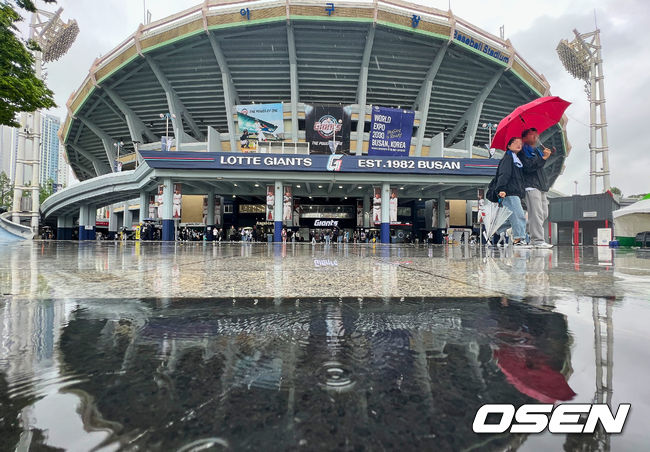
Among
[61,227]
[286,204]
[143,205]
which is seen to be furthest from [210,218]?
[61,227]

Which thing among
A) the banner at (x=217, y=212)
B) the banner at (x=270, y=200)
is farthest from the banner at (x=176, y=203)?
the banner at (x=217, y=212)

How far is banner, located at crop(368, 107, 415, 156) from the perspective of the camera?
26.7m

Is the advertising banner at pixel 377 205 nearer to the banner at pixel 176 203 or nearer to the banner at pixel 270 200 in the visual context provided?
the banner at pixel 270 200

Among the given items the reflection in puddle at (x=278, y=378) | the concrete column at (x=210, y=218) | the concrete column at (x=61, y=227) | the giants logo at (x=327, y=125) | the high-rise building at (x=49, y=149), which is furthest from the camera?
the high-rise building at (x=49, y=149)

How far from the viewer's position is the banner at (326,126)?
28531 mm

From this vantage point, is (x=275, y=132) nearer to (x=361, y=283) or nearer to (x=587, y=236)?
(x=361, y=283)

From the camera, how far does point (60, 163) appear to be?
9112cm

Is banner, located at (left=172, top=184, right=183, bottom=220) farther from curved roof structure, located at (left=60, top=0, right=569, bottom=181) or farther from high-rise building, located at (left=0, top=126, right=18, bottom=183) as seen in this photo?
high-rise building, located at (left=0, top=126, right=18, bottom=183)

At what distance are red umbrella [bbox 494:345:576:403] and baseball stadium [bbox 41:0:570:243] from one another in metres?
21.4

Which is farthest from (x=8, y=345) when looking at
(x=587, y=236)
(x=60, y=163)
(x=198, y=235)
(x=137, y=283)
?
(x=60, y=163)

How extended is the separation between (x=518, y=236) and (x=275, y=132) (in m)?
23.9

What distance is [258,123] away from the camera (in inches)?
1115

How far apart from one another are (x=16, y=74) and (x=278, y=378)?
13021mm

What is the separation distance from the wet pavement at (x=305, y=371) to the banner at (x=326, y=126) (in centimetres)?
2754
